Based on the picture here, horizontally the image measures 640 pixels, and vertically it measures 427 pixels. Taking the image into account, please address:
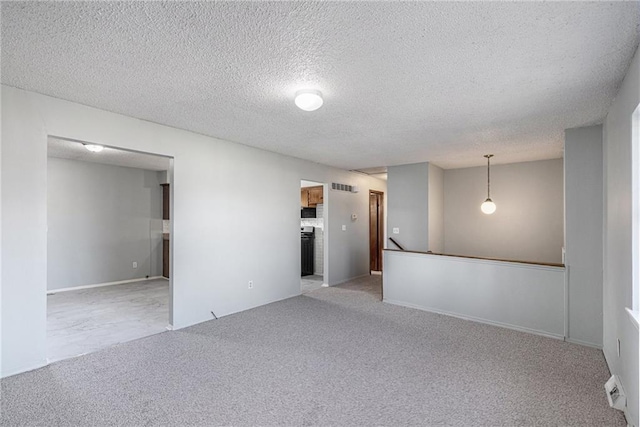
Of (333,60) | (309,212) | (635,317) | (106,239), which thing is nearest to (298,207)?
(309,212)

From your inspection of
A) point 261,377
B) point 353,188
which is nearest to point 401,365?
point 261,377

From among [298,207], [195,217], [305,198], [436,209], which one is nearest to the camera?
[195,217]

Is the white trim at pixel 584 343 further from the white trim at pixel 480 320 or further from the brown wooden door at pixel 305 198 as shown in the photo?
the brown wooden door at pixel 305 198

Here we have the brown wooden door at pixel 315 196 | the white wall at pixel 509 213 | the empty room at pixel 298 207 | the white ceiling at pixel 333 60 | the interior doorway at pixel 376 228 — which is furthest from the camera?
the interior doorway at pixel 376 228

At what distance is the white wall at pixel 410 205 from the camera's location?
→ 19.1 ft

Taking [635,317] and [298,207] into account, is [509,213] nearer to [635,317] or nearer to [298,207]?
[298,207]

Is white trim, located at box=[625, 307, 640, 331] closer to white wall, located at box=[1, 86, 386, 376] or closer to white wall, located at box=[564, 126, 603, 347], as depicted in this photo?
white wall, located at box=[564, 126, 603, 347]

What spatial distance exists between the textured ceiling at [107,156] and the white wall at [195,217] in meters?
1.27

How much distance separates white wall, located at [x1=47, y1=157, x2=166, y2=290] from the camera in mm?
5781

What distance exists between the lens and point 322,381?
259 cm

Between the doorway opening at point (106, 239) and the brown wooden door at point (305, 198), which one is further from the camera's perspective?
the brown wooden door at point (305, 198)

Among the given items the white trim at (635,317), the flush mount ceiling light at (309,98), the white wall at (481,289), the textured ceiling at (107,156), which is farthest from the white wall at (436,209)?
the textured ceiling at (107,156)

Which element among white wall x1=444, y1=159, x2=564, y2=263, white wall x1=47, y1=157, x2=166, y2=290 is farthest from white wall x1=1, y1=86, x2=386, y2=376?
white wall x1=47, y1=157, x2=166, y2=290

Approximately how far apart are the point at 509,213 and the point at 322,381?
512cm
